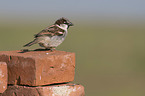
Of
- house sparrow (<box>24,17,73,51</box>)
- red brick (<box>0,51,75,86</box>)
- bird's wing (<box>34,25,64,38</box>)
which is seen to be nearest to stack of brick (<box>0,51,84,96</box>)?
red brick (<box>0,51,75,86</box>)

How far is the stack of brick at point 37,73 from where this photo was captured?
347 inches

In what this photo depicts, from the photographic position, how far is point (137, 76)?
31.7m

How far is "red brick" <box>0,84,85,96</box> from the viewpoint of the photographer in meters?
8.94

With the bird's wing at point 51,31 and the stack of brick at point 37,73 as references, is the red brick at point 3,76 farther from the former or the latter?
the bird's wing at point 51,31

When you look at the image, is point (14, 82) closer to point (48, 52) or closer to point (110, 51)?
point (48, 52)

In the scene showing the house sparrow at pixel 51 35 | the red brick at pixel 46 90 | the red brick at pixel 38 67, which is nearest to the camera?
the red brick at pixel 38 67

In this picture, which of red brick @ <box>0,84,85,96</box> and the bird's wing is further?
the bird's wing

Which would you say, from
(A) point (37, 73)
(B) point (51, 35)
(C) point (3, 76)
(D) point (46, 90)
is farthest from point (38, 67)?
(B) point (51, 35)

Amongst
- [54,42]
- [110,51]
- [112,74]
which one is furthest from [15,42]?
[54,42]

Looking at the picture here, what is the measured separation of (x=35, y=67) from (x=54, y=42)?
1.30 meters

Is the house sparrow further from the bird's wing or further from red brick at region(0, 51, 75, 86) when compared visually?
red brick at region(0, 51, 75, 86)

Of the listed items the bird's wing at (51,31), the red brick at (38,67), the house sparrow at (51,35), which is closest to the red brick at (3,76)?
the red brick at (38,67)

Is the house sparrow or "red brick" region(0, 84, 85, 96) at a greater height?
the house sparrow

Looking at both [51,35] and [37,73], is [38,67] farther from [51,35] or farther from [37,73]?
[51,35]
